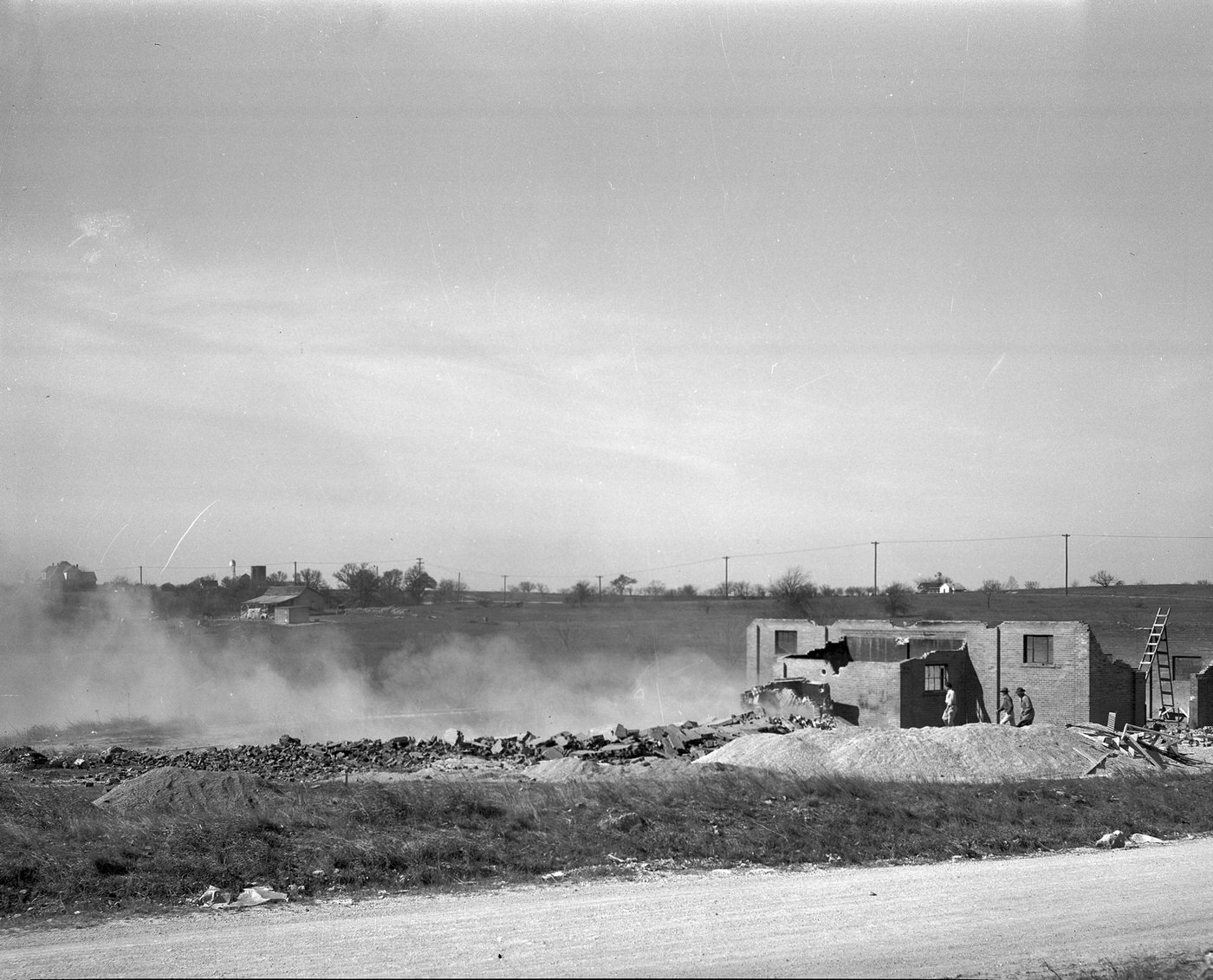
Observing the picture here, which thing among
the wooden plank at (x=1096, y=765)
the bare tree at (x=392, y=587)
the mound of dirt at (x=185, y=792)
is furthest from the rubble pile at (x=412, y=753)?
the bare tree at (x=392, y=587)

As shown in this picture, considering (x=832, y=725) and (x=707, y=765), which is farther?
(x=832, y=725)

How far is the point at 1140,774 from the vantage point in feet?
68.3

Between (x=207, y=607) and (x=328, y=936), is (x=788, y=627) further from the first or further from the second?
(x=207, y=607)

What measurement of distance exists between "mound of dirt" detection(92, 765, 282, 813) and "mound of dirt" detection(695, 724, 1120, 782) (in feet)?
33.3

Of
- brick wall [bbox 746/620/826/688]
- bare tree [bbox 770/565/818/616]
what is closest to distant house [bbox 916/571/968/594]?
bare tree [bbox 770/565/818/616]

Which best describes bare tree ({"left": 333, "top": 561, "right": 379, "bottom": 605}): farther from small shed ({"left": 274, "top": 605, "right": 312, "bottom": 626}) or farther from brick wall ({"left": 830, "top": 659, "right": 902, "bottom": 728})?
brick wall ({"left": 830, "top": 659, "right": 902, "bottom": 728})

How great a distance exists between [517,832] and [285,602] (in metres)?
71.8

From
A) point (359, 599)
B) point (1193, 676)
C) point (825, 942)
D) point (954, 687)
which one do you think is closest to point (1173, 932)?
point (825, 942)

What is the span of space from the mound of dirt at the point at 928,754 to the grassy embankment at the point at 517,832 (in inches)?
94.6

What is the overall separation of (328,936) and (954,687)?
30.0 m

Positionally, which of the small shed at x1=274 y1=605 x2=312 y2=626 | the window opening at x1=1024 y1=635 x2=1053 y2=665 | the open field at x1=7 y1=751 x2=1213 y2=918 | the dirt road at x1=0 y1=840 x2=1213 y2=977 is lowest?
the small shed at x1=274 y1=605 x2=312 y2=626

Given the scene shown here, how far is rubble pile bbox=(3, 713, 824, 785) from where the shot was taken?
1059 inches

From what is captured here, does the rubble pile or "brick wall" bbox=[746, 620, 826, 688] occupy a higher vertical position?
"brick wall" bbox=[746, 620, 826, 688]

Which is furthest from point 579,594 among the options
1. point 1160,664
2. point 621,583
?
point 1160,664
